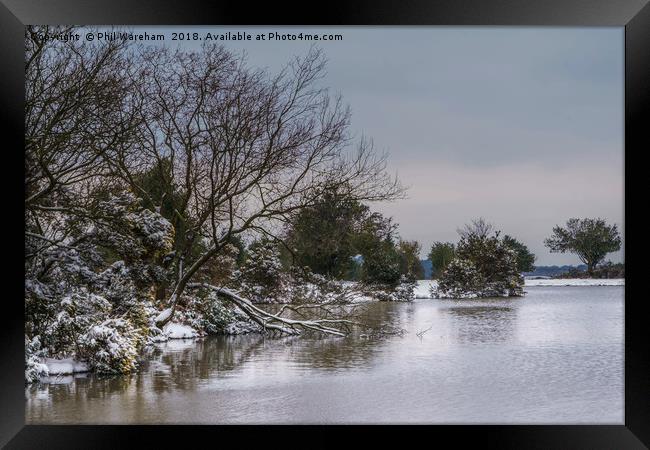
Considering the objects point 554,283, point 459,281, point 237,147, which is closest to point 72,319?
point 237,147

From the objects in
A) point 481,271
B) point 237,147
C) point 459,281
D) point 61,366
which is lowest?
point 61,366

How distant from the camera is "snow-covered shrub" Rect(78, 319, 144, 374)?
230 inches

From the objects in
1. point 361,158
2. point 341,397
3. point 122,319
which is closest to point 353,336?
point 341,397

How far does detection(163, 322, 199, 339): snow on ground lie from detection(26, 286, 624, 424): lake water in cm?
10

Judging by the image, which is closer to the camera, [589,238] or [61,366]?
[61,366]

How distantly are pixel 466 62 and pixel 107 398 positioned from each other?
4512mm

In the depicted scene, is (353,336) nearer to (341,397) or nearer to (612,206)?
(341,397)

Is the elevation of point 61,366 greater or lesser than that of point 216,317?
lesser

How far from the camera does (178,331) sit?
22.8ft

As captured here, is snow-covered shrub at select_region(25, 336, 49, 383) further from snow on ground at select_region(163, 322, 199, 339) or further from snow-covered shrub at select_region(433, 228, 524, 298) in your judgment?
snow-covered shrub at select_region(433, 228, 524, 298)

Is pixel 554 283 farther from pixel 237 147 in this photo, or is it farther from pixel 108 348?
pixel 108 348

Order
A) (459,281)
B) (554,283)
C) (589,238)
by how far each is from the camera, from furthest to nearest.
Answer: (459,281) → (554,283) → (589,238)
